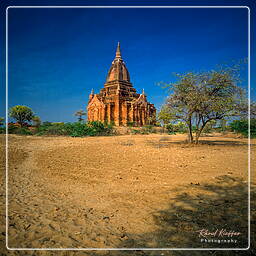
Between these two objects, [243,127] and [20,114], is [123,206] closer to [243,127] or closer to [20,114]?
[243,127]

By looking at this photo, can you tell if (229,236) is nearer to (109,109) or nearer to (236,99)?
(236,99)

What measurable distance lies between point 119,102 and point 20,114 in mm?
18658

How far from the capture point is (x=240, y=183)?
15.5 feet

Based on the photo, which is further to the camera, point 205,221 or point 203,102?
point 203,102

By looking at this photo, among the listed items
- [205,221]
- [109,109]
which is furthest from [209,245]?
[109,109]

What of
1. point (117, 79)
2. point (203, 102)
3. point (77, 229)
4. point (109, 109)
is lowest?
point (77, 229)

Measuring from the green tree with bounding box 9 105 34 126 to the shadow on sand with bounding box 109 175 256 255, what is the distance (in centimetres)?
3379

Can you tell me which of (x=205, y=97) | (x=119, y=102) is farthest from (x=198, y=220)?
(x=119, y=102)

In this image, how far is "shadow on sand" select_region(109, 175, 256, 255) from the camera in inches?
92.4

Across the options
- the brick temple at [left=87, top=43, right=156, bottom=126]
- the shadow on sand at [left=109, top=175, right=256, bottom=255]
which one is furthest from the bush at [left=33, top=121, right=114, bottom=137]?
the shadow on sand at [left=109, top=175, right=256, bottom=255]

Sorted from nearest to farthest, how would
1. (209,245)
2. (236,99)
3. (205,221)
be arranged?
(209,245) → (205,221) → (236,99)

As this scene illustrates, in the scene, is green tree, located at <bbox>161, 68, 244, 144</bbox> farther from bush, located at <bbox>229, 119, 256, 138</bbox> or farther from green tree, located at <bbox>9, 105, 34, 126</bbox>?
green tree, located at <bbox>9, 105, 34, 126</bbox>

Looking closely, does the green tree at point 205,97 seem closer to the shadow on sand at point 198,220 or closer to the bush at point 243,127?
the shadow on sand at point 198,220

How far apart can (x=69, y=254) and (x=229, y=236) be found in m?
2.26
